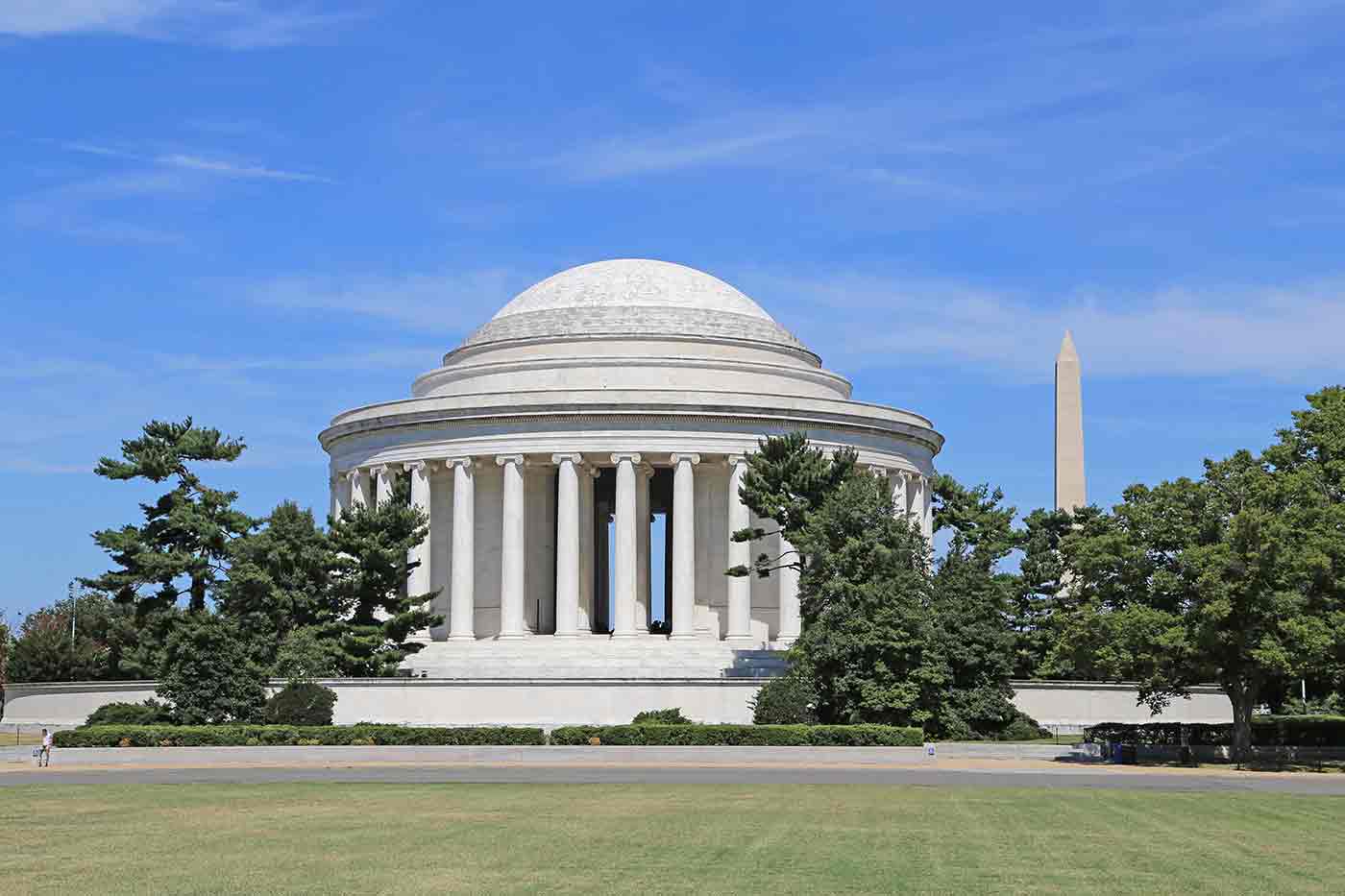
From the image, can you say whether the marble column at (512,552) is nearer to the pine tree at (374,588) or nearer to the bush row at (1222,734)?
the pine tree at (374,588)

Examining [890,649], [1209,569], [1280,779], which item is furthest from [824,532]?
[1280,779]

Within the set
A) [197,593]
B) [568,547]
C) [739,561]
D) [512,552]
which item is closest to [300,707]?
[197,593]

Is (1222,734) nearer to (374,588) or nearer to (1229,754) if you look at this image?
(1229,754)

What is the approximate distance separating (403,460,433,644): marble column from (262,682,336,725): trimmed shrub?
1889 cm

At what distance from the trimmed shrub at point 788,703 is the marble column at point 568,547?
1975 cm

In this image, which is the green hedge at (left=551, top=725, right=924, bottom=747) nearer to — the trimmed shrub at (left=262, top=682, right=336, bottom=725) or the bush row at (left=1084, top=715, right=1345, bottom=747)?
the bush row at (left=1084, top=715, right=1345, bottom=747)

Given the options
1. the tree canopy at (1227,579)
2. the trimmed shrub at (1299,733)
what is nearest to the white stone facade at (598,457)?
the trimmed shrub at (1299,733)

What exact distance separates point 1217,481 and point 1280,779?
13531 mm

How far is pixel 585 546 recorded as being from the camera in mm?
93938

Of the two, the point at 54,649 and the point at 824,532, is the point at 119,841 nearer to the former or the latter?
the point at 824,532

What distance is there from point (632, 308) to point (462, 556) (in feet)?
56.9

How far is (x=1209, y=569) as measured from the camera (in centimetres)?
6003

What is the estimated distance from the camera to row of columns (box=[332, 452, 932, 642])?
89500 millimetres

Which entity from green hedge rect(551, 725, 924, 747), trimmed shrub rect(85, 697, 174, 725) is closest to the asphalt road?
green hedge rect(551, 725, 924, 747)
